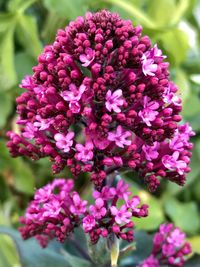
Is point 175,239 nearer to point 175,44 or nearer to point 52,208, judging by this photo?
point 52,208

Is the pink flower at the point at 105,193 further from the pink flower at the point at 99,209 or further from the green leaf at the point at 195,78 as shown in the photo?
the green leaf at the point at 195,78

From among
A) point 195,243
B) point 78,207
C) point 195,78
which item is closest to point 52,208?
point 78,207

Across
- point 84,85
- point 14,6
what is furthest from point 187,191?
point 84,85

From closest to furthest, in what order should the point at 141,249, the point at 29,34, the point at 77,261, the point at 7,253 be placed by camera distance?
the point at 77,261, the point at 141,249, the point at 7,253, the point at 29,34

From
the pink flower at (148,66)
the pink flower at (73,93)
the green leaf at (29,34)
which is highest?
the green leaf at (29,34)

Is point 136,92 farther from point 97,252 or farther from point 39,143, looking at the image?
point 97,252

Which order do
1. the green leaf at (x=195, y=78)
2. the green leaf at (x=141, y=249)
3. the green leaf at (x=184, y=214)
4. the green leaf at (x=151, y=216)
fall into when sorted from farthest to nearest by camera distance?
the green leaf at (x=195, y=78) < the green leaf at (x=184, y=214) < the green leaf at (x=151, y=216) < the green leaf at (x=141, y=249)

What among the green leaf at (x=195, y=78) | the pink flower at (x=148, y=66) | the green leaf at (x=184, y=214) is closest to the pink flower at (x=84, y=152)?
the pink flower at (x=148, y=66)
